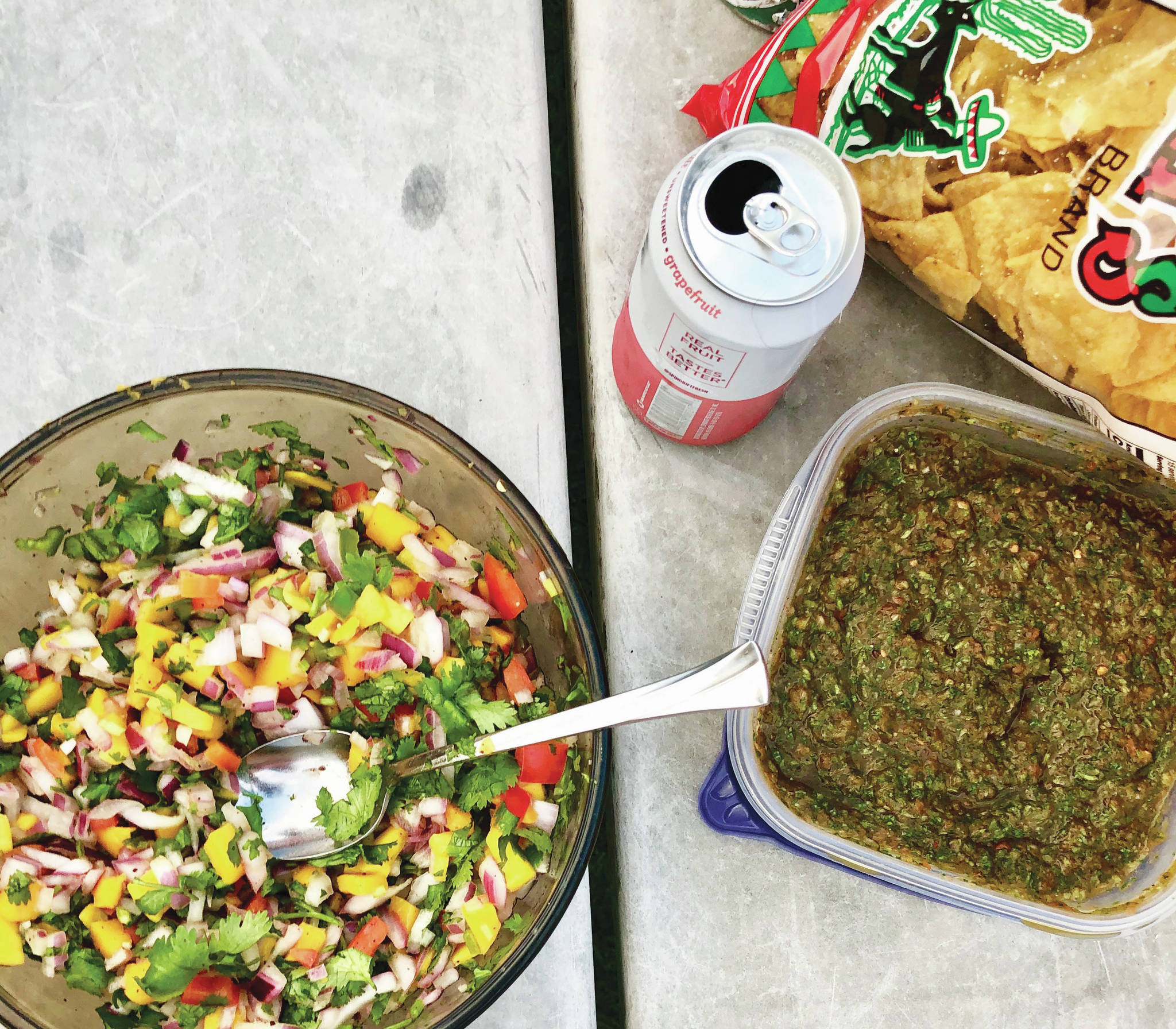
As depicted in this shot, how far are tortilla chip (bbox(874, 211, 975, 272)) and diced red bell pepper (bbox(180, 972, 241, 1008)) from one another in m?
0.93

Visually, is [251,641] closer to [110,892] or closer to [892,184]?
[110,892]

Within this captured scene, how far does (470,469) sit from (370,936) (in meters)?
0.42

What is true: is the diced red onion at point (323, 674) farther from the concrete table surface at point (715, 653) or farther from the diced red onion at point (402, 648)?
the concrete table surface at point (715, 653)

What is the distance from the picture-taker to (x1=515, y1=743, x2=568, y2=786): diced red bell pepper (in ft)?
2.78

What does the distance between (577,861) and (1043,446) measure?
0.68m

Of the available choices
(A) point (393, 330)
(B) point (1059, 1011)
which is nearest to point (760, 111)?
(A) point (393, 330)

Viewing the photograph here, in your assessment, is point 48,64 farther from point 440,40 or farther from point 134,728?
point 134,728

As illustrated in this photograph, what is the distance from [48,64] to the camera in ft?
3.54

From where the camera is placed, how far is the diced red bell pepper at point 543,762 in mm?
848

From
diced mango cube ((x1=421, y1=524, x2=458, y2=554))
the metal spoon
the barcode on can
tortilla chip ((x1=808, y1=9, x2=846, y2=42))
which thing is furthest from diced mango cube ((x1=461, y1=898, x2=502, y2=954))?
tortilla chip ((x1=808, y1=9, x2=846, y2=42))

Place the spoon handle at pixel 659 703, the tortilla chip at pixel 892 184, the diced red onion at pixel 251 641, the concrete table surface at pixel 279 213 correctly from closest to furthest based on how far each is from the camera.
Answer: the spoon handle at pixel 659 703
the diced red onion at pixel 251 641
the tortilla chip at pixel 892 184
the concrete table surface at pixel 279 213

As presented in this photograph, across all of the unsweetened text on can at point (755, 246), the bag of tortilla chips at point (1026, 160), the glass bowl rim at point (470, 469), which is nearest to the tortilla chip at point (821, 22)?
the bag of tortilla chips at point (1026, 160)

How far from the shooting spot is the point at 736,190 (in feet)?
2.48

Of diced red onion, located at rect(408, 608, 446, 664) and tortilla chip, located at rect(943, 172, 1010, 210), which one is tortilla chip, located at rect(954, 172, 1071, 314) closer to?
tortilla chip, located at rect(943, 172, 1010, 210)
